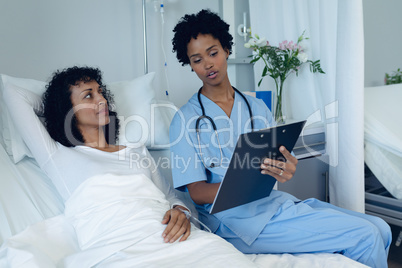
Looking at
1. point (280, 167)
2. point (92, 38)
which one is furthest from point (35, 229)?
point (92, 38)

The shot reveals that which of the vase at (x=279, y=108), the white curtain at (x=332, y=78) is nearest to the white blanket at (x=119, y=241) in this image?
the white curtain at (x=332, y=78)

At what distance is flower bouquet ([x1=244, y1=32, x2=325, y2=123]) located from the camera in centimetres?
212

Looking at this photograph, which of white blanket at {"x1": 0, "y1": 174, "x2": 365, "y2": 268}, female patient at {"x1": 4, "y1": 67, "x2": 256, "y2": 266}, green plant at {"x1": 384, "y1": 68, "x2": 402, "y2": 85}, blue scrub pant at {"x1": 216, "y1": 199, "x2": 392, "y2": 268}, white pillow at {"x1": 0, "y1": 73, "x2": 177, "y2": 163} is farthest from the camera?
green plant at {"x1": 384, "y1": 68, "x2": 402, "y2": 85}

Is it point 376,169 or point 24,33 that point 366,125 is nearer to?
point 376,169

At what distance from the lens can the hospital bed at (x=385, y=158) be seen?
188cm

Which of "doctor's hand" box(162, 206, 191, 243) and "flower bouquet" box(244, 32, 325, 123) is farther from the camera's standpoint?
"flower bouquet" box(244, 32, 325, 123)

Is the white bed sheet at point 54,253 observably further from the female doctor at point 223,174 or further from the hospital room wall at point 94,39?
the hospital room wall at point 94,39

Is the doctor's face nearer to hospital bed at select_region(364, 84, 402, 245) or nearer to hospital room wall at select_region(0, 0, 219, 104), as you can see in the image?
hospital room wall at select_region(0, 0, 219, 104)

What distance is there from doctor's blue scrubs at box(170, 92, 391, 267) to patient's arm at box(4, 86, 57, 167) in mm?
453

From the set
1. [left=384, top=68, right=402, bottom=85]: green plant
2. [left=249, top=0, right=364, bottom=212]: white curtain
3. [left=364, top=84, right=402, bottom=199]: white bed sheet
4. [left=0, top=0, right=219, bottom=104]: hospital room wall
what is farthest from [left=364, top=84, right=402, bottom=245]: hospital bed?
[left=0, top=0, right=219, bottom=104]: hospital room wall

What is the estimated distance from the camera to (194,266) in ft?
3.13

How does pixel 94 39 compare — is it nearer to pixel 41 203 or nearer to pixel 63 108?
pixel 63 108

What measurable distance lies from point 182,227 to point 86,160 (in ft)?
1.44

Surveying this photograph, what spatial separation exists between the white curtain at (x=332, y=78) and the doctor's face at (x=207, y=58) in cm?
63
